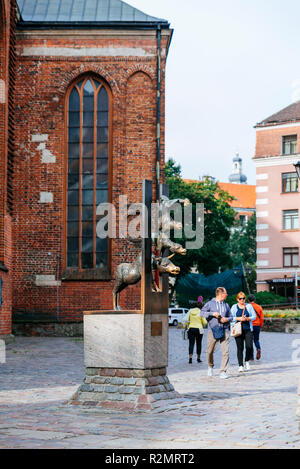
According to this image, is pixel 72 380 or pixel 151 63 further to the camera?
pixel 151 63

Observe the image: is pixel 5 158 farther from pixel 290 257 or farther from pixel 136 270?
pixel 290 257

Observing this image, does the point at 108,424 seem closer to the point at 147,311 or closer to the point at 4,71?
the point at 147,311

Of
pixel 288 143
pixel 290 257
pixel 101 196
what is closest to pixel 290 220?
pixel 290 257

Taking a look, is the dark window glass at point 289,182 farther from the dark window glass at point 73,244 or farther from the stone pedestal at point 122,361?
the stone pedestal at point 122,361

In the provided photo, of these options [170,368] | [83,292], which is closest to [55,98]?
[83,292]

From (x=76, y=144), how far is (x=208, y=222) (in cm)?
3010

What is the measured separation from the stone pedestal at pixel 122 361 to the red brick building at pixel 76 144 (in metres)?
14.4

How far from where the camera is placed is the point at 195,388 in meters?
11.5

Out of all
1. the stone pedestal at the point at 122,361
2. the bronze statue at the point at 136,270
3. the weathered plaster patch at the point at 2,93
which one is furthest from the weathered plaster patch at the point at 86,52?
the stone pedestal at the point at 122,361

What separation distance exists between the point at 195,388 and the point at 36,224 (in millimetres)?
14082

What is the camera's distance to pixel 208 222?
178ft

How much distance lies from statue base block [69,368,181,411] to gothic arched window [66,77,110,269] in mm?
15029

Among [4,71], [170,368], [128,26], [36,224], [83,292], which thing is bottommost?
[170,368]
